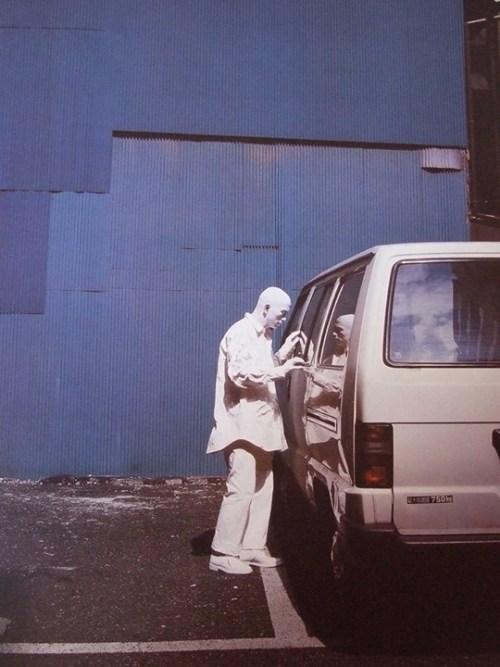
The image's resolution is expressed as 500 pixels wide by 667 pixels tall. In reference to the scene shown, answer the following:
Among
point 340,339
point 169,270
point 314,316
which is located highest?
point 169,270

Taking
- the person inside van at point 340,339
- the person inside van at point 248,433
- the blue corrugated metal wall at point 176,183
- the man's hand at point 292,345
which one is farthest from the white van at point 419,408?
the blue corrugated metal wall at point 176,183

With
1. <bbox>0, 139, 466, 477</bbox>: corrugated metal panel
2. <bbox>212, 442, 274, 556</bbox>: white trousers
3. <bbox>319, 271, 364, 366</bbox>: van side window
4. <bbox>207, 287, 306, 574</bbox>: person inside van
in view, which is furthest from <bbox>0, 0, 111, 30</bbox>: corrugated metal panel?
<bbox>212, 442, 274, 556</bbox>: white trousers

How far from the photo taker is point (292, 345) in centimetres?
440

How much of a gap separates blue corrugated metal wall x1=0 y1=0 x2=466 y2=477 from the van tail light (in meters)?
5.11

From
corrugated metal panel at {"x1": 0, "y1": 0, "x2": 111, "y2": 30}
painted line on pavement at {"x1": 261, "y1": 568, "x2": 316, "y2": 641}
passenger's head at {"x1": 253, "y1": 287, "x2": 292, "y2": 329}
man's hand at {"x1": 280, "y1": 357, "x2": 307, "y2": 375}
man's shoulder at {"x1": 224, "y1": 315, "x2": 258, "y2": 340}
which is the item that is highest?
corrugated metal panel at {"x1": 0, "y1": 0, "x2": 111, "y2": 30}

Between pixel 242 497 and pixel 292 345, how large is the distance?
1.16m

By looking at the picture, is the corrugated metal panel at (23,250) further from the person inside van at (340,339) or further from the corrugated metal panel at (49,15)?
the person inside van at (340,339)

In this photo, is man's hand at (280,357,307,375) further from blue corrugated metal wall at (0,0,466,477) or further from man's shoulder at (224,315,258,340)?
blue corrugated metal wall at (0,0,466,477)

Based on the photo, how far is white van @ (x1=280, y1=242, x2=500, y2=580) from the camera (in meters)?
2.77

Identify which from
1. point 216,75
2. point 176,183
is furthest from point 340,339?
point 216,75

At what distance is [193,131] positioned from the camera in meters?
8.12

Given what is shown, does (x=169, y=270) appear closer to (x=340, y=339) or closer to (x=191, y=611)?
(x=340, y=339)

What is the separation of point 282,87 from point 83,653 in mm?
7410

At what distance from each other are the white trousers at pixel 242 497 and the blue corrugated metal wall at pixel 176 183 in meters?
3.36
